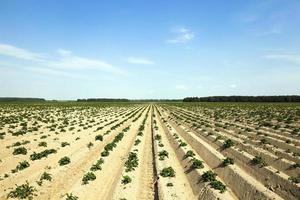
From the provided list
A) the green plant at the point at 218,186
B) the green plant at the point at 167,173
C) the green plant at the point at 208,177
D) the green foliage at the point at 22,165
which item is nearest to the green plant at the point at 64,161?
the green foliage at the point at 22,165

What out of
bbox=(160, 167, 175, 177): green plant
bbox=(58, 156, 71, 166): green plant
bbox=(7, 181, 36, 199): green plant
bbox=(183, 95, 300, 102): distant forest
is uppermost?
bbox=(183, 95, 300, 102): distant forest

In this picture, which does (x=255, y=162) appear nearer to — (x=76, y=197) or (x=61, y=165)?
(x=76, y=197)

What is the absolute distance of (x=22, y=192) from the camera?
41.0 ft

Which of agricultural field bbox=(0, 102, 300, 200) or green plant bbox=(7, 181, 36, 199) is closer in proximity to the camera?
green plant bbox=(7, 181, 36, 199)

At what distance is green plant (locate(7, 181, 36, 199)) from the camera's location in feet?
40.4

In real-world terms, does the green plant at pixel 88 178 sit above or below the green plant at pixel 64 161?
below

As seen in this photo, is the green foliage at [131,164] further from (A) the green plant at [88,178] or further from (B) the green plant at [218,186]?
(B) the green plant at [218,186]

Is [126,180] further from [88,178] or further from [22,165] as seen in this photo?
[22,165]

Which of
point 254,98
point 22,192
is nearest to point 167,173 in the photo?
point 22,192

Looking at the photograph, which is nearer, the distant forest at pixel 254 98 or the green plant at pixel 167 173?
the green plant at pixel 167 173

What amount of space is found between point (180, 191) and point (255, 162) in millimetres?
4742

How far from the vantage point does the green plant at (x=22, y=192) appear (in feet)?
40.4

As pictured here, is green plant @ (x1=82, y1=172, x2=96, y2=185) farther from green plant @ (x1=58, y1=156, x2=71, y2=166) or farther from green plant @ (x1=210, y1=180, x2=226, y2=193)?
green plant @ (x1=210, y1=180, x2=226, y2=193)

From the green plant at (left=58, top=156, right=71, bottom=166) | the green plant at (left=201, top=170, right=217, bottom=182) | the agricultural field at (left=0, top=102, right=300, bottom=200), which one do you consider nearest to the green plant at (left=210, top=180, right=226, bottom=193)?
the agricultural field at (left=0, top=102, right=300, bottom=200)
